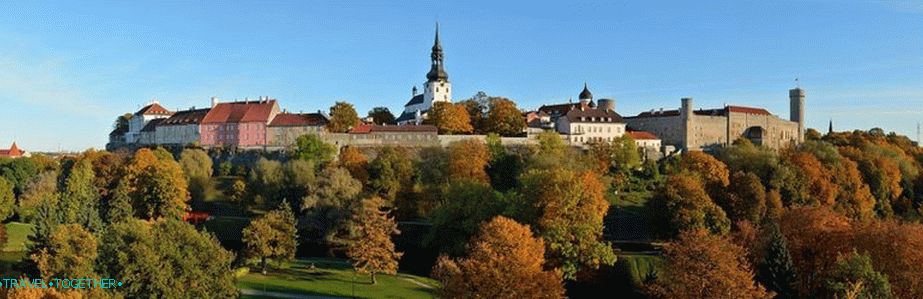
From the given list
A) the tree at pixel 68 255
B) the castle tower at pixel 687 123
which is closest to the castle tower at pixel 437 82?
the castle tower at pixel 687 123

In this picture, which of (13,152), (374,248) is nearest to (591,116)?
(374,248)

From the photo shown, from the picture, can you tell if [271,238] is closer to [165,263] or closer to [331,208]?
[331,208]

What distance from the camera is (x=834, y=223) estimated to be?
113 feet

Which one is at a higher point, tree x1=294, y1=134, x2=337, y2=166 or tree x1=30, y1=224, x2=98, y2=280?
tree x1=294, y1=134, x2=337, y2=166

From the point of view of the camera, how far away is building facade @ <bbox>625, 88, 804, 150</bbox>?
83375 millimetres

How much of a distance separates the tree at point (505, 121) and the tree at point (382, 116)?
662 inches

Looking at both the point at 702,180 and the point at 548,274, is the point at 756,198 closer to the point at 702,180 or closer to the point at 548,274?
the point at 702,180

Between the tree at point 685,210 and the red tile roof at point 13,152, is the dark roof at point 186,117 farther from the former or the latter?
the tree at point 685,210

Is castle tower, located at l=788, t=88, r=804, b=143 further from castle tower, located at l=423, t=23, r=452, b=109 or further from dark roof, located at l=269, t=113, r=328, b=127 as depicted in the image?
dark roof, located at l=269, t=113, r=328, b=127

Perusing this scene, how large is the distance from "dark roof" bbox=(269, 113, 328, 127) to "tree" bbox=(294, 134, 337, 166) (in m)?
8.24

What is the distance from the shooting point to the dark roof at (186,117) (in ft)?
255

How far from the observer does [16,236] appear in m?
44.5

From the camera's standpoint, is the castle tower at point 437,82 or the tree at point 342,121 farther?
the castle tower at point 437,82

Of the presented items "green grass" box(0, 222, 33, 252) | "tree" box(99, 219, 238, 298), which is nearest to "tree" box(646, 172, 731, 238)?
"tree" box(99, 219, 238, 298)
